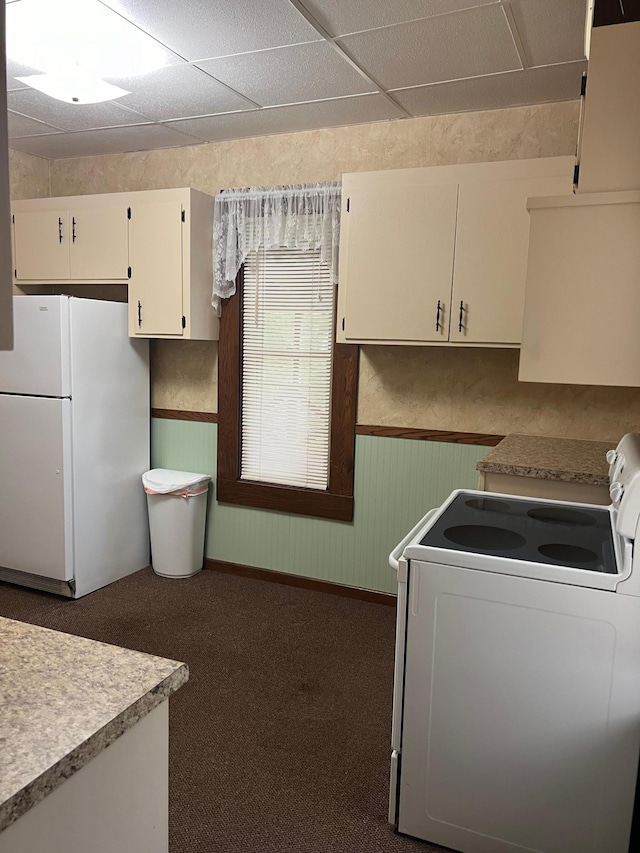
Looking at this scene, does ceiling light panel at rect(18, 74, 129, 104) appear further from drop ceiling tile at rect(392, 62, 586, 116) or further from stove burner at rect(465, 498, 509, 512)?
stove burner at rect(465, 498, 509, 512)

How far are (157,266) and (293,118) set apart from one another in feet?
3.53

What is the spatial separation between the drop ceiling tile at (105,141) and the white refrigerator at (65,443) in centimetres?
96

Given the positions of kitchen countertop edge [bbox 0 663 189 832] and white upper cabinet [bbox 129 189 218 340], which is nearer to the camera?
kitchen countertop edge [bbox 0 663 189 832]

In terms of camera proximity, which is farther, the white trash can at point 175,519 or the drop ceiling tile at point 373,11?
the white trash can at point 175,519

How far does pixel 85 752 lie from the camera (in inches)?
35.5

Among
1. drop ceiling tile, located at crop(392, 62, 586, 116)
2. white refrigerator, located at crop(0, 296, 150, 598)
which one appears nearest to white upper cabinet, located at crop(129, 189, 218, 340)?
white refrigerator, located at crop(0, 296, 150, 598)

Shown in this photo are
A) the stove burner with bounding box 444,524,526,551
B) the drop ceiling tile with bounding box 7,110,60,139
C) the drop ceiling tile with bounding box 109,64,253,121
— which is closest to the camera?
the stove burner with bounding box 444,524,526,551

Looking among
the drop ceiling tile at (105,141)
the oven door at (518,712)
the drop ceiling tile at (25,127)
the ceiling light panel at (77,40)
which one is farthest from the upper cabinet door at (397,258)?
the drop ceiling tile at (25,127)

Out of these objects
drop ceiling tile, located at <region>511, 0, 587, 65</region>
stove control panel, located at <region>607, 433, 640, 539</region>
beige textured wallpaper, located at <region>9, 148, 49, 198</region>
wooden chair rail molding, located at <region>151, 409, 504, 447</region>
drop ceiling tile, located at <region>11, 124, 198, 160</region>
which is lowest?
wooden chair rail molding, located at <region>151, 409, 504, 447</region>

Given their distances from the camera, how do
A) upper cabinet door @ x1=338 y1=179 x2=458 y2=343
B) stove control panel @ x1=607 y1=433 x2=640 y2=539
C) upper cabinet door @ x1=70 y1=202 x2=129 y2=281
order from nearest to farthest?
stove control panel @ x1=607 y1=433 x2=640 y2=539 < upper cabinet door @ x1=338 y1=179 x2=458 y2=343 < upper cabinet door @ x1=70 y1=202 x2=129 y2=281

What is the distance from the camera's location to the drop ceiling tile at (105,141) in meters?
3.71

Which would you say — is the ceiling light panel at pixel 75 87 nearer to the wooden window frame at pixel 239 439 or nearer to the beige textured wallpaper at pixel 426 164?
the beige textured wallpaper at pixel 426 164

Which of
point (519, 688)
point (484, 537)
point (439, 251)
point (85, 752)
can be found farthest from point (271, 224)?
point (85, 752)

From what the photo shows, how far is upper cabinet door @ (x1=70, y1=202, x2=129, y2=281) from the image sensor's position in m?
3.80
